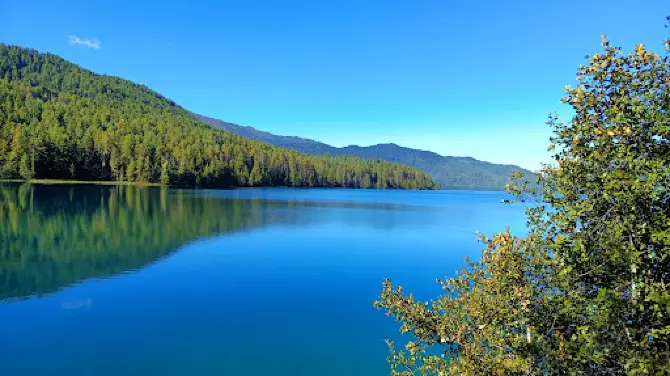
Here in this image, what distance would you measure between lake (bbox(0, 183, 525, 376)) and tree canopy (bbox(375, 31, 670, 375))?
32.4 ft

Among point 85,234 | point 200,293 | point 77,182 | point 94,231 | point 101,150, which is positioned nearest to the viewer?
point 200,293

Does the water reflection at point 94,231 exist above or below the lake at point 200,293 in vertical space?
above

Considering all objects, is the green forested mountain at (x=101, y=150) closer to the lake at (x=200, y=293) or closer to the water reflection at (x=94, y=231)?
the water reflection at (x=94, y=231)

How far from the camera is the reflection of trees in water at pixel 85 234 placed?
28312 mm

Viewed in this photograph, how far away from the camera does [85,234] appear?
4319 centimetres

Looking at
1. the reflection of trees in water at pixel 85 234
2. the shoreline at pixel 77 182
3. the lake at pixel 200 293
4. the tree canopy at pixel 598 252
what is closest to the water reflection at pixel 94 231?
the reflection of trees in water at pixel 85 234

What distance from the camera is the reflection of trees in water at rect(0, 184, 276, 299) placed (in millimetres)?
28312

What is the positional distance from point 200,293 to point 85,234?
2552 cm

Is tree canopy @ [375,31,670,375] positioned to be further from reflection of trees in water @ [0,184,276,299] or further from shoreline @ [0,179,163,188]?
shoreline @ [0,179,163,188]

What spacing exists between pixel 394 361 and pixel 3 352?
15750 mm

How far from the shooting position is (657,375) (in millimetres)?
5125

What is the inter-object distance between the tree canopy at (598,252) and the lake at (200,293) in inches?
388

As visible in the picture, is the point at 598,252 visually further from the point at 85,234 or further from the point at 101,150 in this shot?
the point at 101,150

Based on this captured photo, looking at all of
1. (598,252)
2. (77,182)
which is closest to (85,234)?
(598,252)
